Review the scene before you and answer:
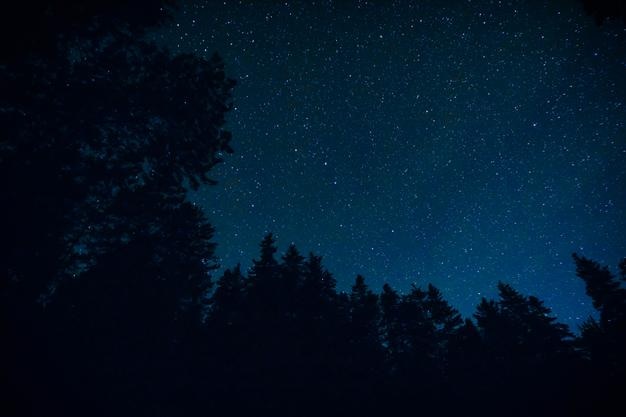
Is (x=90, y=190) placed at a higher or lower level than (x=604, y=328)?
lower

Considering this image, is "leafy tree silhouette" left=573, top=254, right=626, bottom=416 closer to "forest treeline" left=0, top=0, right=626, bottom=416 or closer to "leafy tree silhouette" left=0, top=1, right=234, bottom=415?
"forest treeline" left=0, top=0, right=626, bottom=416

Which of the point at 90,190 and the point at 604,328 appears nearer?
the point at 90,190

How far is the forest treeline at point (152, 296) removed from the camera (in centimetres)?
698

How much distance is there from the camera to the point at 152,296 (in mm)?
11820

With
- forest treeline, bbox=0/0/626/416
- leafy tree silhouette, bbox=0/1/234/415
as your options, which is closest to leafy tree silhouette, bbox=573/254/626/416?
forest treeline, bbox=0/0/626/416

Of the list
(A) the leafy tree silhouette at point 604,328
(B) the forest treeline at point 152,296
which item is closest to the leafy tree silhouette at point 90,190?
(B) the forest treeline at point 152,296

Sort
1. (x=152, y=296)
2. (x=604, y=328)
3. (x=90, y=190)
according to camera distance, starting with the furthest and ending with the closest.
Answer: (x=604, y=328) < (x=152, y=296) < (x=90, y=190)

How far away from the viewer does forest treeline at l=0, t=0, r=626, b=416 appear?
6984mm

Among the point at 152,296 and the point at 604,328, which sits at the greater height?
the point at 604,328

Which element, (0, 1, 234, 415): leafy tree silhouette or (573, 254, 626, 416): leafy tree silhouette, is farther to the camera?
(573, 254, 626, 416): leafy tree silhouette

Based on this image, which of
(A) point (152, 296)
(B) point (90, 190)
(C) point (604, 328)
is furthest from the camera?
(C) point (604, 328)

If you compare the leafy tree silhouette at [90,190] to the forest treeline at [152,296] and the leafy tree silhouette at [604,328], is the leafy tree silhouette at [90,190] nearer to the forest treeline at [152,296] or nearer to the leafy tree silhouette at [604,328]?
the forest treeline at [152,296]

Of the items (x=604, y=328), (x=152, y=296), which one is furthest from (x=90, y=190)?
(x=604, y=328)

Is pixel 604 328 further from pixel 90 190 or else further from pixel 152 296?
pixel 90 190
